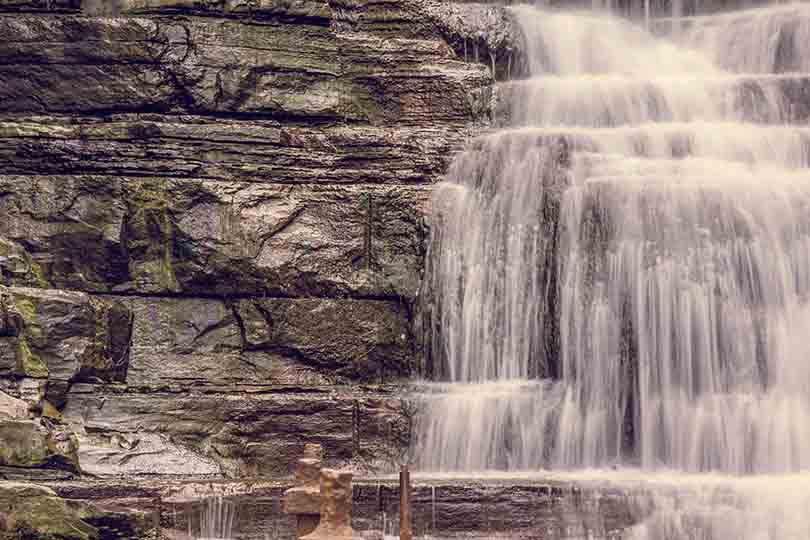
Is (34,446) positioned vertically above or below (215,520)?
above

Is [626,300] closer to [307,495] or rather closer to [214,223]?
[214,223]

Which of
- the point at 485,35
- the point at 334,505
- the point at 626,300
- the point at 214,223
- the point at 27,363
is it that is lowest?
the point at 334,505

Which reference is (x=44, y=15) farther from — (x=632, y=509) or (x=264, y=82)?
(x=632, y=509)

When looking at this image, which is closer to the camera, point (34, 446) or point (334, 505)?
point (334, 505)

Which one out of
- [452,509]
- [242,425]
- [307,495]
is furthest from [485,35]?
[307,495]

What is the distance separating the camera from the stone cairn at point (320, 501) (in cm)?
963

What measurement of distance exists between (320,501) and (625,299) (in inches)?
263

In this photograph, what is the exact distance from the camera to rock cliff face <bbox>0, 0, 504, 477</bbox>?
15.6m

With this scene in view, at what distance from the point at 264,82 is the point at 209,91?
2.09ft

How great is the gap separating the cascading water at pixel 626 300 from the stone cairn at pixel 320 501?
459cm

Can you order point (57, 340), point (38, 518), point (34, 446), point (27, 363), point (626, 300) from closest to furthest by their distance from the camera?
1. point (38, 518)
2. point (34, 446)
3. point (27, 363)
4. point (57, 340)
5. point (626, 300)

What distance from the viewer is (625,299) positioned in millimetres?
15773

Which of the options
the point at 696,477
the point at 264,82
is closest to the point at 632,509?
the point at 696,477

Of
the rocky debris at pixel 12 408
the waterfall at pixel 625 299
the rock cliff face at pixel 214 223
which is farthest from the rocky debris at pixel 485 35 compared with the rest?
the rocky debris at pixel 12 408
